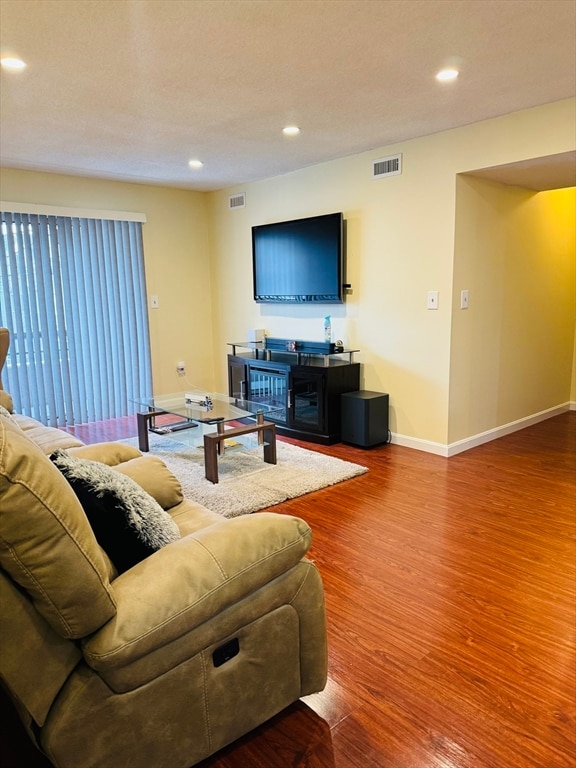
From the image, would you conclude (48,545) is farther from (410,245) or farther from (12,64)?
(410,245)

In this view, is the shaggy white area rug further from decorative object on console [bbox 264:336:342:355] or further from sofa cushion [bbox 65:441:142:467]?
decorative object on console [bbox 264:336:342:355]

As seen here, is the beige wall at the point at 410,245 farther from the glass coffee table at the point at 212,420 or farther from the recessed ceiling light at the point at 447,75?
the glass coffee table at the point at 212,420

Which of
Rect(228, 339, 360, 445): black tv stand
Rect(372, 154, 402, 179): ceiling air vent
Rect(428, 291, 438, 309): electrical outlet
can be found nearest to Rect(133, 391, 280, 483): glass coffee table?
Rect(228, 339, 360, 445): black tv stand

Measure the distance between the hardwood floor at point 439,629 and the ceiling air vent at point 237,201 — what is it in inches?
140

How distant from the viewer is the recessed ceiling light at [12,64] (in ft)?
8.22

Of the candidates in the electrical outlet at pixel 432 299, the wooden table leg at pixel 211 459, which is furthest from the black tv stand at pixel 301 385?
the electrical outlet at pixel 432 299

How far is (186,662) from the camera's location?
127cm

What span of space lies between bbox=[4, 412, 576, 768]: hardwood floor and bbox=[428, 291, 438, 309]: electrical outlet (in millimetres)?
1338

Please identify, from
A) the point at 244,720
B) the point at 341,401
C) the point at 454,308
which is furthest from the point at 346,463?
the point at 244,720

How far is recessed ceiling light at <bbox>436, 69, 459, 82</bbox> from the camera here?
8.95ft

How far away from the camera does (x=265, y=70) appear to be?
267cm

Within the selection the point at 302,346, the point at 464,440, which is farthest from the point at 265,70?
the point at 464,440

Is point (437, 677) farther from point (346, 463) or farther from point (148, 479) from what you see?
point (346, 463)

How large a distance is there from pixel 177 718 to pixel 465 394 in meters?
3.52
